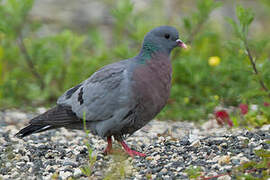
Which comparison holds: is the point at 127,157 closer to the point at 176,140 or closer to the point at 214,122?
the point at 176,140

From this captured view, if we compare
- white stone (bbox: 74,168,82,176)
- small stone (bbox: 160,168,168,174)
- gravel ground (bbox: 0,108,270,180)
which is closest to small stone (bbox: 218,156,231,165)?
gravel ground (bbox: 0,108,270,180)

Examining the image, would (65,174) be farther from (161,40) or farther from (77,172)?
(161,40)

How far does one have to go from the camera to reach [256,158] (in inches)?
145

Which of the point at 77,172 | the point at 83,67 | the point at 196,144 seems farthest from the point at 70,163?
the point at 83,67

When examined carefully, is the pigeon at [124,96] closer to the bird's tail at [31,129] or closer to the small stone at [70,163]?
the bird's tail at [31,129]

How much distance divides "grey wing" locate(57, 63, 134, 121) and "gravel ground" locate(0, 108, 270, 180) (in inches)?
16.1

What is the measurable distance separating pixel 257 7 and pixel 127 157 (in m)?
10.1

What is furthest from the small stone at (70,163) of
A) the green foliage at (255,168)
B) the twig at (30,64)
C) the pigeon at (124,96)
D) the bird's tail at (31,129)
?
the twig at (30,64)

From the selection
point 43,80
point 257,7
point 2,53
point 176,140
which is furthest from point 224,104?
point 257,7

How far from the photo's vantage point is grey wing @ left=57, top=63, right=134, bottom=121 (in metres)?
4.21

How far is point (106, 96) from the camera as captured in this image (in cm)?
434

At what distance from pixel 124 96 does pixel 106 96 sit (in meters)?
0.23

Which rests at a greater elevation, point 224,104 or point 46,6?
point 46,6

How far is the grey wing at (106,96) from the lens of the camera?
13.8 ft
